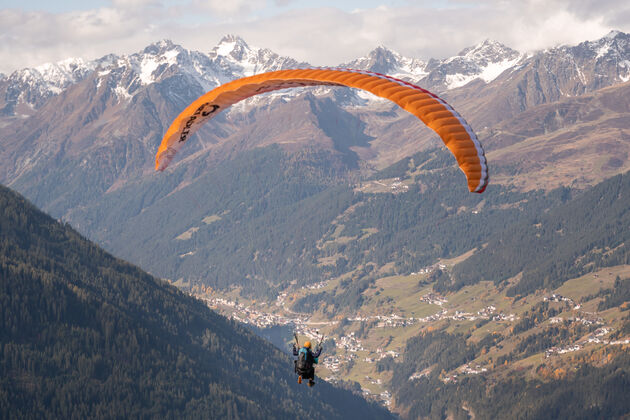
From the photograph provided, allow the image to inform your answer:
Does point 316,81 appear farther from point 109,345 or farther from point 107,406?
point 109,345

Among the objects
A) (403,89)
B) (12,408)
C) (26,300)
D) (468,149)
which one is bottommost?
(12,408)

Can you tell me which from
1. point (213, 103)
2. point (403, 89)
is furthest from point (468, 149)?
point (213, 103)

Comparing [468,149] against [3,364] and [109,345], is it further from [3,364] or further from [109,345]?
[109,345]

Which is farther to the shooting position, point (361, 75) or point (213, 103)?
point (213, 103)

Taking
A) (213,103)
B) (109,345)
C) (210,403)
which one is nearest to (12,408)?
(109,345)

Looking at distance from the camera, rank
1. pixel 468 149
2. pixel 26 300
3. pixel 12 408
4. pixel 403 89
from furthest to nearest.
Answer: pixel 26 300
pixel 12 408
pixel 403 89
pixel 468 149

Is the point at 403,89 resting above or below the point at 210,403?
above

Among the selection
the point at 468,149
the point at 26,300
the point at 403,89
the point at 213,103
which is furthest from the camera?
the point at 26,300
